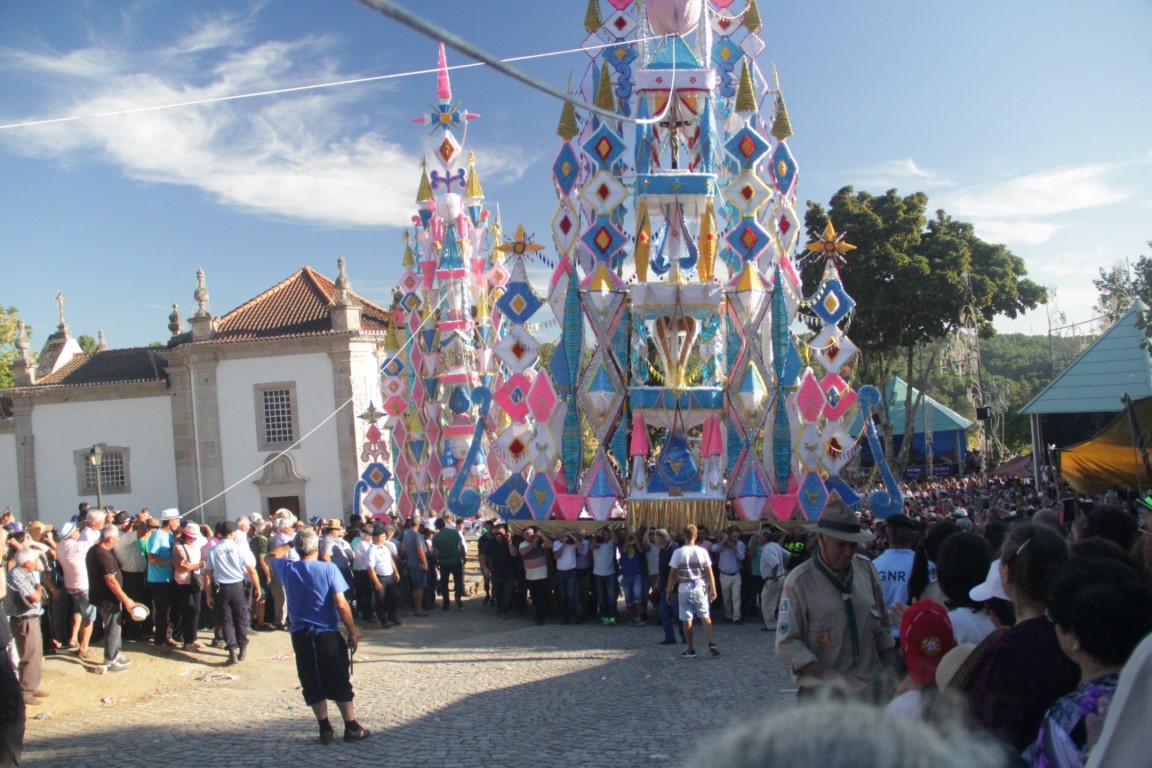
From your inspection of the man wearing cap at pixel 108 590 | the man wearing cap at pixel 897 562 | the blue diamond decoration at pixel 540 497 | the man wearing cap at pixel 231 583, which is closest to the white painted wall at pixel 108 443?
the blue diamond decoration at pixel 540 497

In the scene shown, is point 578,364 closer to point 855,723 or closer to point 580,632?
point 580,632

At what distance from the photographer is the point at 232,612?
38.7 ft

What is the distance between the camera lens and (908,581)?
5855mm

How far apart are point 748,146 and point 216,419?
913 inches

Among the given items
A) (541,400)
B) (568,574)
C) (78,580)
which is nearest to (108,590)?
(78,580)

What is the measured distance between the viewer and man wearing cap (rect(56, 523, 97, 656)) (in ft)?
36.0

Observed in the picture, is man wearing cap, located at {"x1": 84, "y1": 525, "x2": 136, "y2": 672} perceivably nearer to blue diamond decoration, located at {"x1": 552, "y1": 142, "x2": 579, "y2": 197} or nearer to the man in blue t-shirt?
the man in blue t-shirt

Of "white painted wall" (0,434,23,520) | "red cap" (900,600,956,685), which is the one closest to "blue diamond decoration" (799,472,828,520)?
"red cap" (900,600,956,685)

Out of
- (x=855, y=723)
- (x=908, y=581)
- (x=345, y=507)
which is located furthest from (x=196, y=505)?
(x=855, y=723)

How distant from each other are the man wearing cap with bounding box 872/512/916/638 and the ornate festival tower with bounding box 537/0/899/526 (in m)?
10.9

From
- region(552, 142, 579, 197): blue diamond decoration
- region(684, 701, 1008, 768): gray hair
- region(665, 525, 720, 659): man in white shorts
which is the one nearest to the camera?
region(684, 701, 1008, 768): gray hair

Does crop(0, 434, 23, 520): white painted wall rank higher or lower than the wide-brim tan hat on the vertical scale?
higher

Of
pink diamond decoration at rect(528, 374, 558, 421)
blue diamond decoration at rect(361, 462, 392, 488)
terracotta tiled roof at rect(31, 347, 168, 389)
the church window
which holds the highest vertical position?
terracotta tiled roof at rect(31, 347, 168, 389)

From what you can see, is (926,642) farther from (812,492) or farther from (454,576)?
(812,492)
